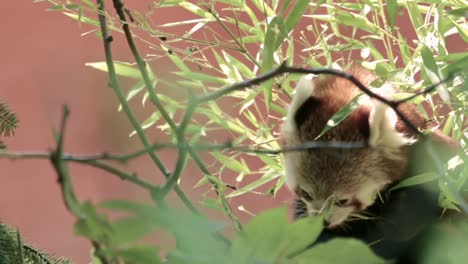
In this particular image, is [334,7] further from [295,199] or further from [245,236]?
[245,236]

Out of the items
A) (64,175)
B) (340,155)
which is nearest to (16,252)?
(64,175)

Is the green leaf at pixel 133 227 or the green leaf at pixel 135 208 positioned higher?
the green leaf at pixel 135 208

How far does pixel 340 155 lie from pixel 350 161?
0.03m

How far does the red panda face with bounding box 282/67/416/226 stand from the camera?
1.19 metres

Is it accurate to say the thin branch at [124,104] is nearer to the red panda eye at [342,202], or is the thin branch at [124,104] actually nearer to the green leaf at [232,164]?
the green leaf at [232,164]

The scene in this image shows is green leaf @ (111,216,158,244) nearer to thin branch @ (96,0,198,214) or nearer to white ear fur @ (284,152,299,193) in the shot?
thin branch @ (96,0,198,214)

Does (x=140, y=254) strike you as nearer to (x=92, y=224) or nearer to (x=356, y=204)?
(x=92, y=224)

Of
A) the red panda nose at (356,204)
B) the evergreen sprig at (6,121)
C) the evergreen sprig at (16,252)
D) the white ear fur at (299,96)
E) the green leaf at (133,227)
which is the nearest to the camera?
the green leaf at (133,227)

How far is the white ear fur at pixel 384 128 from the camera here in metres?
1.15

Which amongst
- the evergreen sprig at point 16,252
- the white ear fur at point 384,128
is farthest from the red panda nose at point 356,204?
the evergreen sprig at point 16,252

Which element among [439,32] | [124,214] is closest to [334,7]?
[439,32]

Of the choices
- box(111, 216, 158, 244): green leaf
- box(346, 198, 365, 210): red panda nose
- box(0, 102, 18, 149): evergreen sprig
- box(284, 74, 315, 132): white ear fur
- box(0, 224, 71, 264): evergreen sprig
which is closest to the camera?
box(111, 216, 158, 244): green leaf

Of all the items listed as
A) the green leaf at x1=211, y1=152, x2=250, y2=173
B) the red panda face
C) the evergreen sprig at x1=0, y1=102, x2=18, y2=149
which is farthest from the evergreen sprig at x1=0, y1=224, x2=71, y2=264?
the red panda face

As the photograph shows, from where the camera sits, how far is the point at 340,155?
1.21 metres
